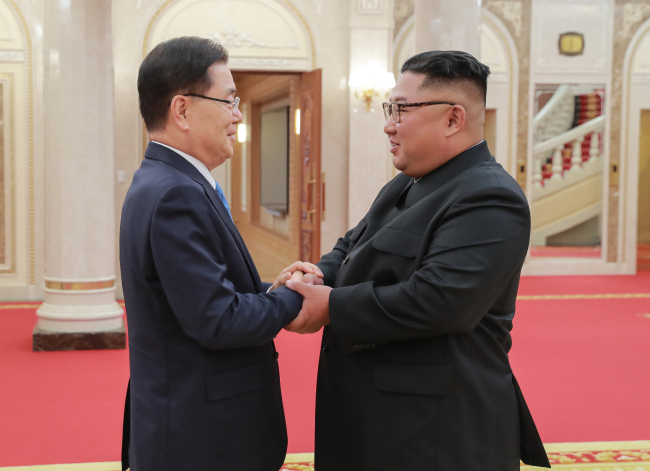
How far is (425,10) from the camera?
4.82 m

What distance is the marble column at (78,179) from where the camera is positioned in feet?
17.6

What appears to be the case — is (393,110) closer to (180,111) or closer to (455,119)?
(455,119)

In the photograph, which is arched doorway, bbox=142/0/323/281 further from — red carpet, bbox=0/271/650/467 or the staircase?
the staircase

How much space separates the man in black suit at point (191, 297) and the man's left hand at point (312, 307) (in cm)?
2

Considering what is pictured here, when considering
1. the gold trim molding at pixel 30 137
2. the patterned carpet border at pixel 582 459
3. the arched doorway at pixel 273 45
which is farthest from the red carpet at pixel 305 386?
the arched doorway at pixel 273 45

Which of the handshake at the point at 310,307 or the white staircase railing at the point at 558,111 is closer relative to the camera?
the handshake at the point at 310,307

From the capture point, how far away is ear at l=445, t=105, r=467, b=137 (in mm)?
1754

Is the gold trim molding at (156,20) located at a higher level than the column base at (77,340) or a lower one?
higher

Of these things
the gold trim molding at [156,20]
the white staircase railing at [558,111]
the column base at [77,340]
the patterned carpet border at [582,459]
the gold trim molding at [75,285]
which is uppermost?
the gold trim molding at [156,20]

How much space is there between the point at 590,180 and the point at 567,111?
3.63 ft

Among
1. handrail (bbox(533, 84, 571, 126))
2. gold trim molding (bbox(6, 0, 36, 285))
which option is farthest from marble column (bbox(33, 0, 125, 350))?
handrail (bbox(533, 84, 571, 126))

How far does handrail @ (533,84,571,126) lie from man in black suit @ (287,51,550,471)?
8.53m

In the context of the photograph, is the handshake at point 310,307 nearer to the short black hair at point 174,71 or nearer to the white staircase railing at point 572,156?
the short black hair at point 174,71

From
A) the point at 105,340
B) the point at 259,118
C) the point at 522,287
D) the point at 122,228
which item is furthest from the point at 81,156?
the point at 259,118
